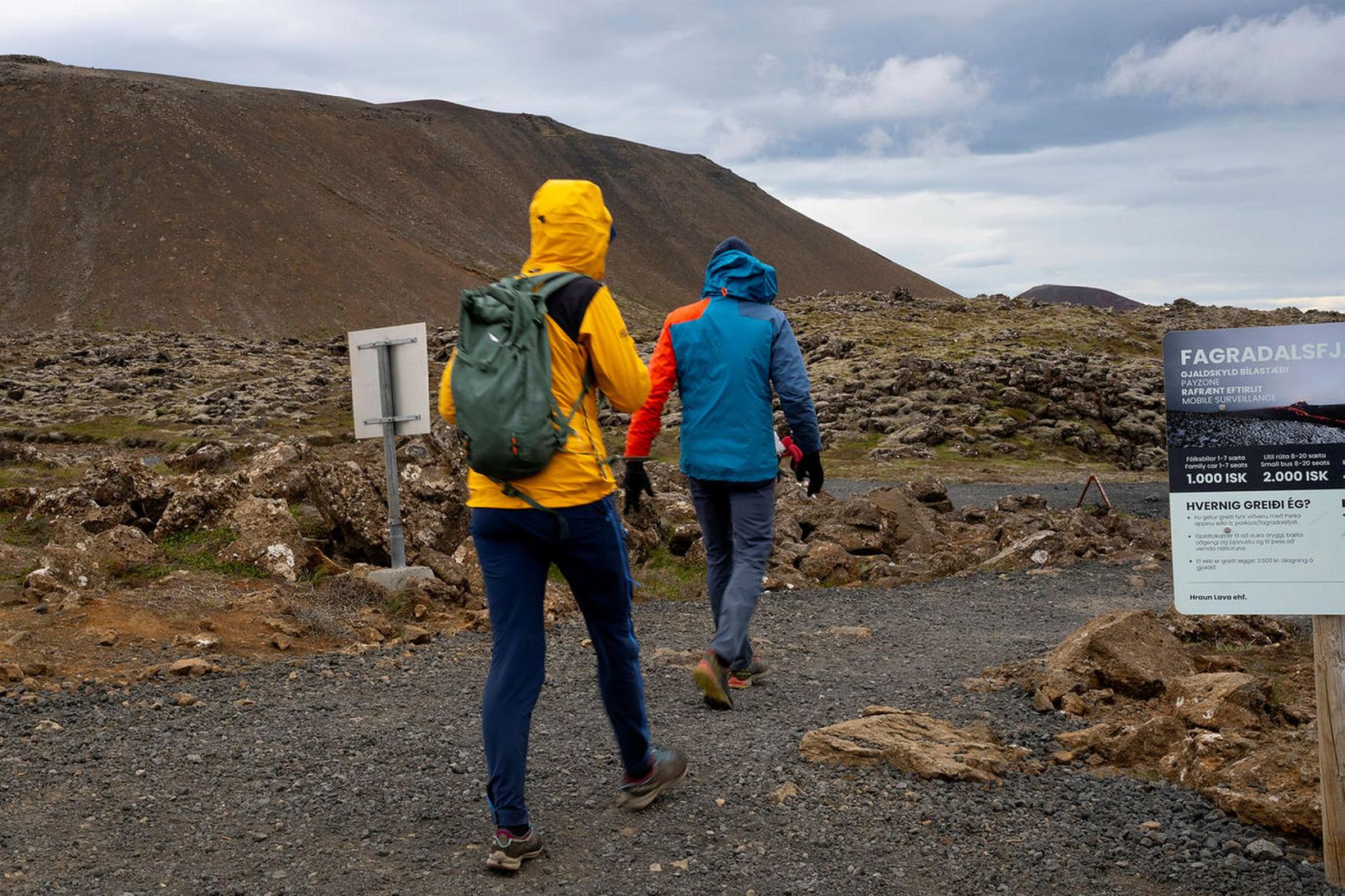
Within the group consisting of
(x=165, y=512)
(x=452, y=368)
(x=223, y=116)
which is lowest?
(x=165, y=512)

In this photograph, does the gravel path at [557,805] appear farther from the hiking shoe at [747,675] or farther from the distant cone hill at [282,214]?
the distant cone hill at [282,214]

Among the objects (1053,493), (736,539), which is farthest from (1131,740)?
(1053,493)

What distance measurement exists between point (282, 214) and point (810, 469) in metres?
90.2

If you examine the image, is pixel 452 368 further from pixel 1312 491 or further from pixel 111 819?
pixel 1312 491

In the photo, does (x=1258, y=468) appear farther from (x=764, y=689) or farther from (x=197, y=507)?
(x=197, y=507)

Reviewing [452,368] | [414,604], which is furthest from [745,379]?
[414,604]

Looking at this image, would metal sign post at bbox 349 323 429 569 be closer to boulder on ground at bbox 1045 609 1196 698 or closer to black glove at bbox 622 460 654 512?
black glove at bbox 622 460 654 512

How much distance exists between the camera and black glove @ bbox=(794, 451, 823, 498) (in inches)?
259

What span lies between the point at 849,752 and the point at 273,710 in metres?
3.21

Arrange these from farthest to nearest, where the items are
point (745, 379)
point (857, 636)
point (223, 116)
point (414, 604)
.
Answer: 1. point (223, 116)
2. point (414, 604)
3. point (857, 636)
4. point (745, 379)

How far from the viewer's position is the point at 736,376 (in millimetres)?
6371

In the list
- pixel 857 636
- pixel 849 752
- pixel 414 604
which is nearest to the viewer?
pixel 849 752

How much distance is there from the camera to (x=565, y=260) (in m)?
4.49

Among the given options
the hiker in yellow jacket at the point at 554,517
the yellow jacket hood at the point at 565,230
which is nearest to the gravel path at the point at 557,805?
the hiker in yellow jacket at the point at 554,517
